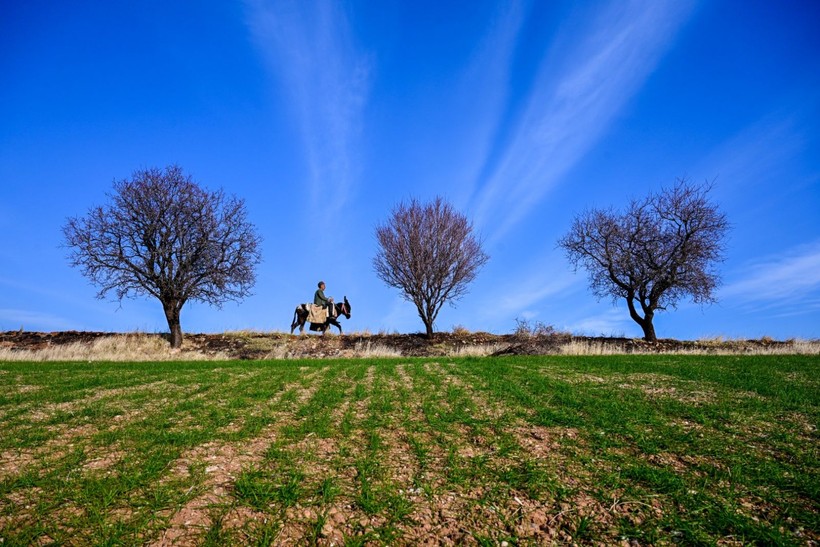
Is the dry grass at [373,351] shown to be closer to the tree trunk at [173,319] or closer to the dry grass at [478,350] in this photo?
the dry grass at [478,350]

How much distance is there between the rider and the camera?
25.3 m

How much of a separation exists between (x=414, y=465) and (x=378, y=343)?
62.6 feet

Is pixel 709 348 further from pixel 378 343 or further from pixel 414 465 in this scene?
pixel 414 465

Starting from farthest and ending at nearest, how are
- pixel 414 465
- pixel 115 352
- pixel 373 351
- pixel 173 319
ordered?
pixel 173 319, pixel 373 351, pixel 115 352, pixel 414 465

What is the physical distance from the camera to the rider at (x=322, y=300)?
83.0ft

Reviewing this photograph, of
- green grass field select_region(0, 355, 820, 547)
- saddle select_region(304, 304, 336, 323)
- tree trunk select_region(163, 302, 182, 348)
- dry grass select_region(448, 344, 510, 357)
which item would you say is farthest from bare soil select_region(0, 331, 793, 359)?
green grass field select_region(0, 355, 820, 547)

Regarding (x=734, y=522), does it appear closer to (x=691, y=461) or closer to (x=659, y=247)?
(x=691, y=461)

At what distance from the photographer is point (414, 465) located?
16.9ft

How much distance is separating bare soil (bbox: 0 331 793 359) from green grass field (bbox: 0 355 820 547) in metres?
11.6

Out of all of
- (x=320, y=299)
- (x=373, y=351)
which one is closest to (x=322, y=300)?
(x=320, y=299)

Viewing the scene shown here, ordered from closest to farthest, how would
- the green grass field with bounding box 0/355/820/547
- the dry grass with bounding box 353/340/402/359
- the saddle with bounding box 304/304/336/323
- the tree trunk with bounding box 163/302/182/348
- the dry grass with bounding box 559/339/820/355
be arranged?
the green grass field with bounding box 0/355/820/547 < the dry grass with bounding box 559/339/820/355 < the dry grass with bounding box 353/340/402/359 < the tree trunk with bounding box 163/302/182/348 < the saddle with bounding box 304/304/336/323

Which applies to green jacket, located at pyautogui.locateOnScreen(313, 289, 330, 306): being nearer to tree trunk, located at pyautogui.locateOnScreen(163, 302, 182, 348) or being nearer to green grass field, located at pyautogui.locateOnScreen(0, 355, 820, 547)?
tree trunk, located at pyautogui.locateOnScreen(163, 302, 182, 348)

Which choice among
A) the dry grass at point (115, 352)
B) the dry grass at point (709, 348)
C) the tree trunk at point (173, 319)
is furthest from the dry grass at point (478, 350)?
the tree trunk at point (173, 319)

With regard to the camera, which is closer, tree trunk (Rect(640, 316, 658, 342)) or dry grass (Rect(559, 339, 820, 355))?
dry grass (Rect(559, 339, 820, 355))
